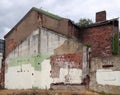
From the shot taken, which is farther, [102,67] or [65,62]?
[65,62]

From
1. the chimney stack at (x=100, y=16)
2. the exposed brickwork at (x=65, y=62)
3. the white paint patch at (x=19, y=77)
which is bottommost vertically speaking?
the white paint patch at (x=19, y=77)

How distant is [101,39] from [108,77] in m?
8.43

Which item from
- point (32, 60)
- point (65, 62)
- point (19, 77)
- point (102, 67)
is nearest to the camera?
point (102, 67)

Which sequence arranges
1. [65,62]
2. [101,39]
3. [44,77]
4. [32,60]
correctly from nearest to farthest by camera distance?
[65,62], [44,77], [32,60], [101,39]

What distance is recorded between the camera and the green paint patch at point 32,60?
26969 millimetres

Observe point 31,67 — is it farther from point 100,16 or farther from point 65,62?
point 100,16

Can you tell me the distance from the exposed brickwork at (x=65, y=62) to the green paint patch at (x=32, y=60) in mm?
1244

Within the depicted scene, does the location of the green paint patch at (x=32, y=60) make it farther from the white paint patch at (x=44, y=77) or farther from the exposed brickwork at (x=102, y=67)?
the exposed brickwork at (x=102, y=67)

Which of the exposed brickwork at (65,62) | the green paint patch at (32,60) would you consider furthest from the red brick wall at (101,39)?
the green paint patch at (32,60)

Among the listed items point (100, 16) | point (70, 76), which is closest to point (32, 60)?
point (70, 76)

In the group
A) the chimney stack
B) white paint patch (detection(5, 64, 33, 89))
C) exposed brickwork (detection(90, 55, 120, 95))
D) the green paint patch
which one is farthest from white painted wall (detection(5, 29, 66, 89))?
the chimney stack

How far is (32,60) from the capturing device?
92.2ft

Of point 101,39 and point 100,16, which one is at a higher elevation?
point 100,16

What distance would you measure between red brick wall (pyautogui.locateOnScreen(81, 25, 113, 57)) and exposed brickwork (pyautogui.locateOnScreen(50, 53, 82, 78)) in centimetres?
440
